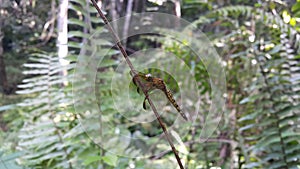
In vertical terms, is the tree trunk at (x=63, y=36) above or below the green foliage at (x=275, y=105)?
above

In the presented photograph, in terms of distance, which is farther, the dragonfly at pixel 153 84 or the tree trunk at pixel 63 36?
the tree trunk at pixel 63 36

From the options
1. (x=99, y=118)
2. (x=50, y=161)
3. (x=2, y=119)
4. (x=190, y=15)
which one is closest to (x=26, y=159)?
(x=50, y=161)

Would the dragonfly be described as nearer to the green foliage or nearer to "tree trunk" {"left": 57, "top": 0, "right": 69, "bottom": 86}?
"tree trunk" {"left": 57, "top": 0, "right": 69, "bottom": 86}

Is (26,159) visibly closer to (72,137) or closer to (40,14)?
(72,137)

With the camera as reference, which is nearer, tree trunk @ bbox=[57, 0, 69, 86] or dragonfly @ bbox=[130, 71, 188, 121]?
dragonfly @ bbox=[130, 71, 188, 121]

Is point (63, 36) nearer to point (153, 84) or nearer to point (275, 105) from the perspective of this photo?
point (275, 105)

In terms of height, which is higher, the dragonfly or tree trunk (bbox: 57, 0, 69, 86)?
tree trunk (bbox: 57, 0, 69, 86)

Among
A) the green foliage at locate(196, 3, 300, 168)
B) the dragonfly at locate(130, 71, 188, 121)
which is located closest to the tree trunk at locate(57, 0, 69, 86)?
the dragonfly at locate(130, 71, 188, 121)

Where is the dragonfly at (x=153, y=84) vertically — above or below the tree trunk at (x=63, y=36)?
below

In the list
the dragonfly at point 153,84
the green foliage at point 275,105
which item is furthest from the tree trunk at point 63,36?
the green foliage at point 275,105

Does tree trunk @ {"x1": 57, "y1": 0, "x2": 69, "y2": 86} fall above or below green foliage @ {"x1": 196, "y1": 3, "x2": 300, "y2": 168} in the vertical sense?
above

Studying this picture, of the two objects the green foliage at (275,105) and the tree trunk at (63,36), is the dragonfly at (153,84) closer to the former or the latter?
the tree trunk at (63,36)
